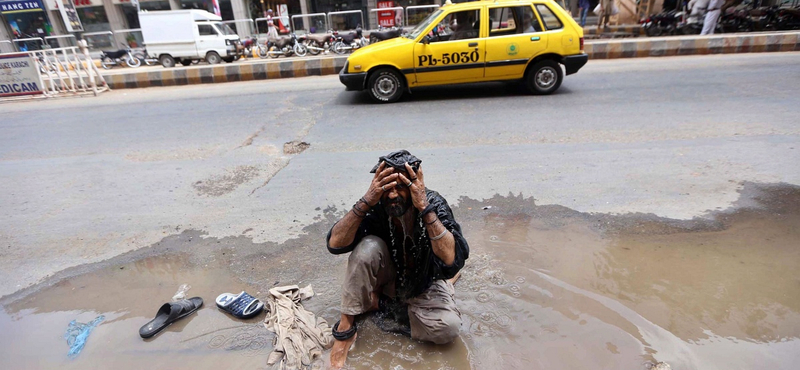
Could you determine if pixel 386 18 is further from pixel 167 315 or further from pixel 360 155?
pixel 167 315

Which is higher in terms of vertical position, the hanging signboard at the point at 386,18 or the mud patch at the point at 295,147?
the hanging signboard at the point at 386,18

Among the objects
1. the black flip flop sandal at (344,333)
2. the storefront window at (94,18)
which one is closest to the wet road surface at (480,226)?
the black flip flop sandal at (344,333)

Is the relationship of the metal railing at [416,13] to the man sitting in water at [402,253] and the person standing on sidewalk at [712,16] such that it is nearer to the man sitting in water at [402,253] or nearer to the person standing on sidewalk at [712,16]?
the person standing on sidewalk at [712,16]

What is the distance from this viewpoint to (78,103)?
932 cm

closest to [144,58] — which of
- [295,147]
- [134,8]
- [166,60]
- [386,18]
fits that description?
[166,60]

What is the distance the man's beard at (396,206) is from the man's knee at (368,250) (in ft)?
0.69

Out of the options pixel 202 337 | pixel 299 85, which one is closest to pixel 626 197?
pixel 202 337

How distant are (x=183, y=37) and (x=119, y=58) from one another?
4.50 m

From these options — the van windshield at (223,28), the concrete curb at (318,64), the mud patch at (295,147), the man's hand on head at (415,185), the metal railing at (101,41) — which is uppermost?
the van windshield at (223,28)

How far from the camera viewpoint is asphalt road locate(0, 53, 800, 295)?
359cm

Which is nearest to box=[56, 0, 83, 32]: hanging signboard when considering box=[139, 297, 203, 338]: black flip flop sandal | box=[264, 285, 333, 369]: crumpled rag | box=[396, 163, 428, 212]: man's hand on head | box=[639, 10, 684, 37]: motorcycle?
box=[139, 297, 203, 338]: black flip flop sandal

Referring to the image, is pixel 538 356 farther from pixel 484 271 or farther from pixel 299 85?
pixel 299 85

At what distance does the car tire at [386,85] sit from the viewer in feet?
24.2

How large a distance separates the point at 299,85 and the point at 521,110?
17.8ft
